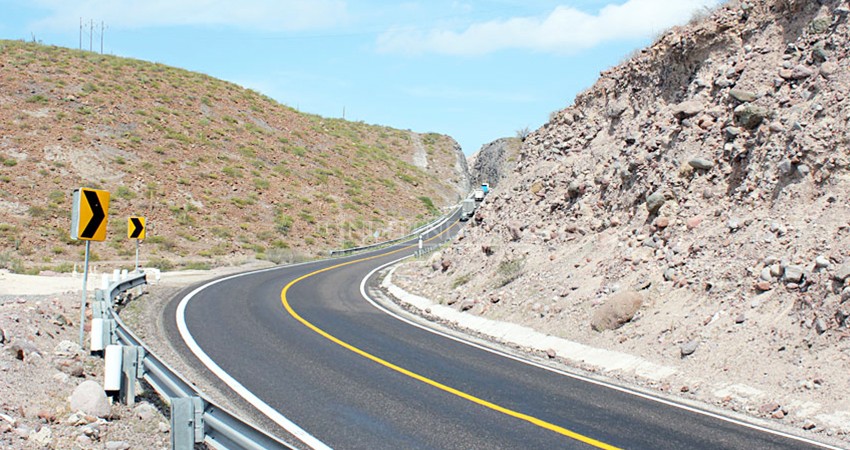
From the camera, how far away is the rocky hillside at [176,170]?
3850 centimetres

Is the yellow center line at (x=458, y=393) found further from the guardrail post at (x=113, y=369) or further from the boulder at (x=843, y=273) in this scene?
the boulder at (x=843, y=273)

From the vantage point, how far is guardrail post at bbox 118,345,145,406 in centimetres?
848

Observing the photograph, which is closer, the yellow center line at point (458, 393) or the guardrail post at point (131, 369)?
the yellow center line at point (458, 393)

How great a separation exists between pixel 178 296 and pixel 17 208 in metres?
22.9

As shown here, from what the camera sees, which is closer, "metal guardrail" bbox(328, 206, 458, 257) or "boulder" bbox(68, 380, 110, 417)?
"boulder" bbox(68, 380, 110, 417)

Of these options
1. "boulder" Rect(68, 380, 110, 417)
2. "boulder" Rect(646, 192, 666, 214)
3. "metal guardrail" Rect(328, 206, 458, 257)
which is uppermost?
"boulder" Rect(646, 192, 666, 214)

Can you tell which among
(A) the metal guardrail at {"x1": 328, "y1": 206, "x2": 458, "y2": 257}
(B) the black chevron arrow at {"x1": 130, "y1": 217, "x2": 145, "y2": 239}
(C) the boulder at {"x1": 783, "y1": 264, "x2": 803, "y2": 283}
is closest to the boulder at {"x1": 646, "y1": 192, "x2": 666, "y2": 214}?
(C) the boulder at {"x1": 783, "y1": 264, "x2": 803, "y2": 283}

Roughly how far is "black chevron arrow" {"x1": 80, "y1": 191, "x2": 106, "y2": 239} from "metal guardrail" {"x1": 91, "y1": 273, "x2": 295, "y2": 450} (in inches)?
55.3

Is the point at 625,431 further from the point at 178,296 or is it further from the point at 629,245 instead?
the point at 178,296

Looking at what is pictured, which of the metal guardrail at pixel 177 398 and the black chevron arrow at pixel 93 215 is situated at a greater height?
the black chevron arrow at pixel 93 215

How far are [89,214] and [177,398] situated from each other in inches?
221

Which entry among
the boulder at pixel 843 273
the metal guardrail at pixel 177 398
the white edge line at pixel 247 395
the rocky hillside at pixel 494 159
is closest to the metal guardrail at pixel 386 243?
the rocky hillside at pixel 494 159

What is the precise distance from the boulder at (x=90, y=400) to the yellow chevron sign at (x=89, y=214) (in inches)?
133

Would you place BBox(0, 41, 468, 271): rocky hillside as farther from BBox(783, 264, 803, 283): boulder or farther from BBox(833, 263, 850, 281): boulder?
BBox(833, 263, 850, 281): boulder
